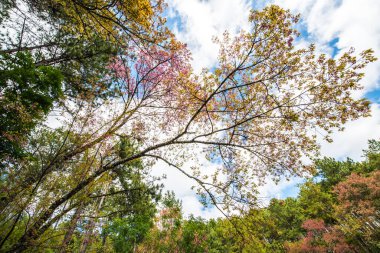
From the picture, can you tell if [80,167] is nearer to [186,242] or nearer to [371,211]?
[186,242]

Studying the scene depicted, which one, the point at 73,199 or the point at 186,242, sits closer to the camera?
the point at 73,199

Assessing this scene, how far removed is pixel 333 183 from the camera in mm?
29734

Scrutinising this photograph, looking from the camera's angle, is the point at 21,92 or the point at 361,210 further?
the point at 361,210

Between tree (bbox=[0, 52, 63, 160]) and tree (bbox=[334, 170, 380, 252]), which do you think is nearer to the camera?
tree (bbox=[0, 52, 63, 160])

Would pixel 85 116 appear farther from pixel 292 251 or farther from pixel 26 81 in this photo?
pixel 292 251

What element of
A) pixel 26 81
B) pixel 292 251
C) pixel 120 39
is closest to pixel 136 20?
pixel 120 39

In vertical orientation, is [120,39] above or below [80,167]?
above

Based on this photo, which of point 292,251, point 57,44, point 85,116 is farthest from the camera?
point 292,251

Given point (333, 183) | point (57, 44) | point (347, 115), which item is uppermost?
point (333, 183)

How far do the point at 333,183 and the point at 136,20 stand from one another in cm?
3634

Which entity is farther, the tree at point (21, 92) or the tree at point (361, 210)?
the tree at point (361, 210)

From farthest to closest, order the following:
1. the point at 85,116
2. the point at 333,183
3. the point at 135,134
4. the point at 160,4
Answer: the point at 333,183
the point at 135,134
the point at 85,116
the point at 160,4

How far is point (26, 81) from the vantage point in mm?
3574

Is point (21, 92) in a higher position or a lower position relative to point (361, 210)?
lower
